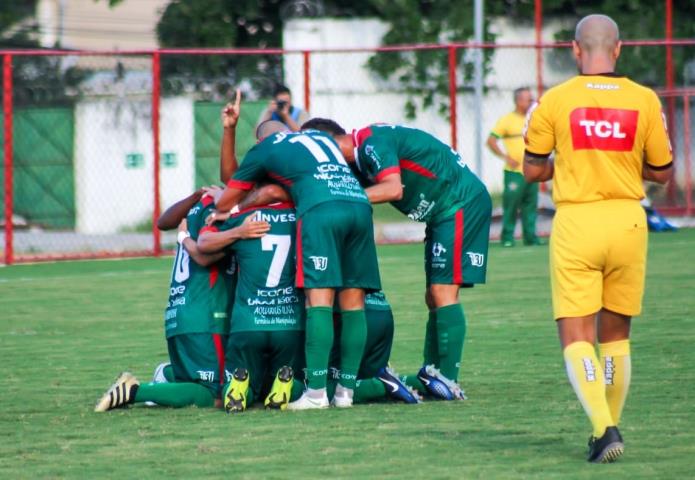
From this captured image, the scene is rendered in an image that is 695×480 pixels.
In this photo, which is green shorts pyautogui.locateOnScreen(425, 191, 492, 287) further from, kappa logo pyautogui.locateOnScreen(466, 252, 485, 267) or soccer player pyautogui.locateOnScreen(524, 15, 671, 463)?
soccer player pyautogui.locateOnScreen(524, 15, 671, 463)

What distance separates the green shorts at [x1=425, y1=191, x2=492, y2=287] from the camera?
8812 mm

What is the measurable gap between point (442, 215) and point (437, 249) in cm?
20

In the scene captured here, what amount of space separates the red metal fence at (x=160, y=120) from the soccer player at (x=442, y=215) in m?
12.8

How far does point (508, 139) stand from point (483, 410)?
1125 centimetres

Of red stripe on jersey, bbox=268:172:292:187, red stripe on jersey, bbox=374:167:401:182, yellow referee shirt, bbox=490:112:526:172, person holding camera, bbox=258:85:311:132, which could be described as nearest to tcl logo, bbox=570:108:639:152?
red stripe on jersey, bbox=374:167:401:182

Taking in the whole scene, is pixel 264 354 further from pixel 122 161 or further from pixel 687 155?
pixel 122 161

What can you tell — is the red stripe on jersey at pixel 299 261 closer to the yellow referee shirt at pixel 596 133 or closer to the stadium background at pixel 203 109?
the yellow referee shirt at pixel 596 133

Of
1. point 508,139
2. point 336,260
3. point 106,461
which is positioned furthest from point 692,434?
point 508,139

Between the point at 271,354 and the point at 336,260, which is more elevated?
the point at 336,260

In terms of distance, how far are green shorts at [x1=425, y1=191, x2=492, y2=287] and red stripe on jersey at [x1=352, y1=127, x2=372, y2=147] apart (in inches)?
26.0

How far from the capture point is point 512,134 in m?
19.1

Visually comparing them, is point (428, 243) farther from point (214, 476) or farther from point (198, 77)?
point (198, 77)

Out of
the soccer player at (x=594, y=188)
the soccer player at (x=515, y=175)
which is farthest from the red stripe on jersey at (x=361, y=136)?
the soccer player at (x=515, y=175)

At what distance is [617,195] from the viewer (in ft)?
21.9
